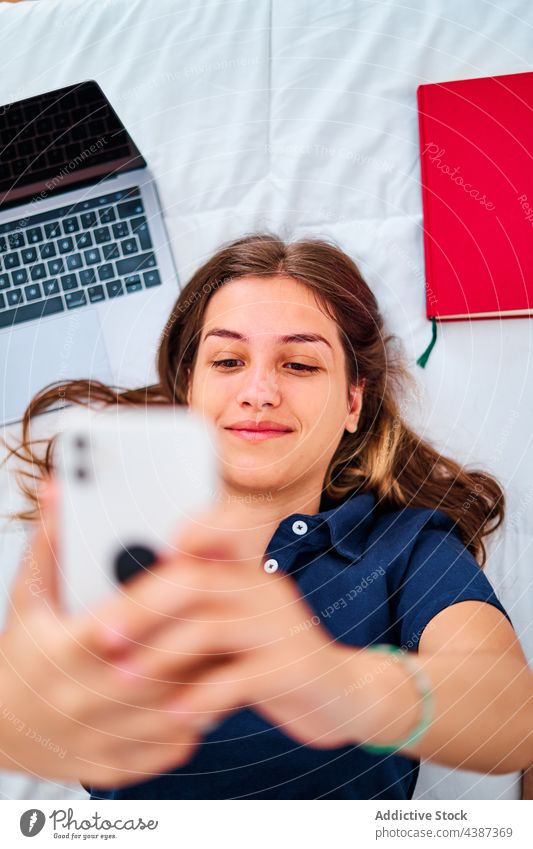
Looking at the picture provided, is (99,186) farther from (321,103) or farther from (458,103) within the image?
(458,103)

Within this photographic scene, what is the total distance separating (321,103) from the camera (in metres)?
0.63

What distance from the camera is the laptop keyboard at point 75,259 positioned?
61 centimetres

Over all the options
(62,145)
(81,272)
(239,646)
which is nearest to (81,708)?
(239,646)

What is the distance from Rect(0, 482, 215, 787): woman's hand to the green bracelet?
5.0 inches

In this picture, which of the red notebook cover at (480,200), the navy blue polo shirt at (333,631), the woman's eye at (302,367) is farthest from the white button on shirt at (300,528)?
the red notebook cover at (480,200)

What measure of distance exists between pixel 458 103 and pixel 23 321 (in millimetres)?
406

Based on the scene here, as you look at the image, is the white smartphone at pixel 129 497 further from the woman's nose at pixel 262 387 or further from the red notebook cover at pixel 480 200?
the red notebook cover at pixel 480 200

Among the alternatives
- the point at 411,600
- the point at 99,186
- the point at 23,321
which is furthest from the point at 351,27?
the point at 411,600

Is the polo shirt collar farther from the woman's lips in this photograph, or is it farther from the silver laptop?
the silver laptop

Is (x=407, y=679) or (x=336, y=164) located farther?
(x=336, y=164)

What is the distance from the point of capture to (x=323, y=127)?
0.63 meters

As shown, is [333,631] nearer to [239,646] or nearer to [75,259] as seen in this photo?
[239,646]

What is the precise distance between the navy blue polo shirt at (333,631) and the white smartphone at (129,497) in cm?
9
